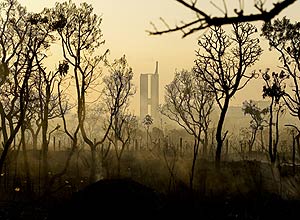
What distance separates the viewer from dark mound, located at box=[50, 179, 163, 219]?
12.2 meters

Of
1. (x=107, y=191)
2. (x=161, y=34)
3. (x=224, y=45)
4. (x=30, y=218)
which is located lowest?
(x=30, y=218)

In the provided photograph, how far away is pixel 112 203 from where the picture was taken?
12242 millimetres

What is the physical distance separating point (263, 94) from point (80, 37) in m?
11.4

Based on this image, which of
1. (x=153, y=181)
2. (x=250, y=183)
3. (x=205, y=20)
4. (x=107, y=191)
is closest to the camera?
(x=205, y=20)

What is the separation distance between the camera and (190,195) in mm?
17109

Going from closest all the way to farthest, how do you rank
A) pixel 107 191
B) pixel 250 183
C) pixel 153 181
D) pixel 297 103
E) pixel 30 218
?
1. pixel 107 191
2. pixel 30 218
3. pixel 250 183
4. pixel 153 181
5. pixel 297 103

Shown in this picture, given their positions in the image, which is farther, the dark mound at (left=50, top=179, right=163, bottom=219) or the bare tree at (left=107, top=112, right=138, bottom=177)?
the bare tree at (left=107, top=112, right=138, bottom=177)

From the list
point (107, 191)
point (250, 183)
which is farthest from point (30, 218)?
point (250, 183)

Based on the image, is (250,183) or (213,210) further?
(250,183)

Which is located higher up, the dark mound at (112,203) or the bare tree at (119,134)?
the bare tree at (119,134)

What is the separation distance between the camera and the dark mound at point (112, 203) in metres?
12.2

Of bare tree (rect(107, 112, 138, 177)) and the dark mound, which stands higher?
bare tree (rect(107, 112, 138, 177))

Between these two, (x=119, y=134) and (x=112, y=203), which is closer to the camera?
(x=112, y=203)

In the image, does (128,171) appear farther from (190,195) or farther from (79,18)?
(190,195)
